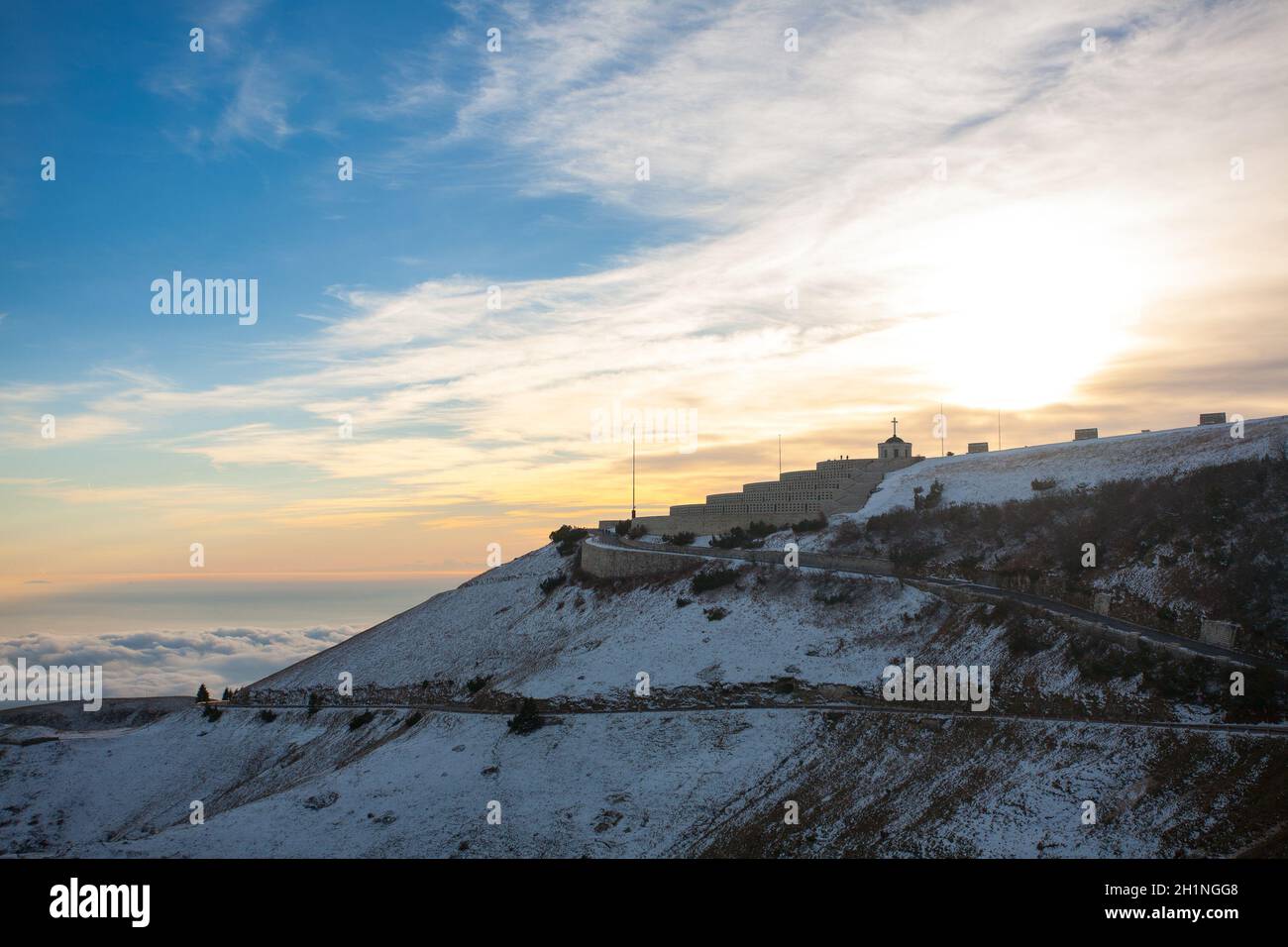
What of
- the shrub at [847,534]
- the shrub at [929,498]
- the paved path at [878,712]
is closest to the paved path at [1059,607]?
the paved path at [878,712]

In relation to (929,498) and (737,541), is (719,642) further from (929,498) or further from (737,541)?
(929,498)

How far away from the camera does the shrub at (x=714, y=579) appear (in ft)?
197

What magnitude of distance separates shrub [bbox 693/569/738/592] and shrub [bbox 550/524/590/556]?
73.7 ft

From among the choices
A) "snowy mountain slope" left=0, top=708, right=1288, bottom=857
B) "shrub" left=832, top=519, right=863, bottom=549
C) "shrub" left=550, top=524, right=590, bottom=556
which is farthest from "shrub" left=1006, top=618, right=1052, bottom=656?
"shrub" left=550, top=524, right=590, bottom=556

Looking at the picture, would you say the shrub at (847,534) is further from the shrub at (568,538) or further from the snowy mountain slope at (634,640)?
the shrub at (568,538)

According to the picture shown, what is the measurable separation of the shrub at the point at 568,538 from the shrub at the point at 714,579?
22.5 m

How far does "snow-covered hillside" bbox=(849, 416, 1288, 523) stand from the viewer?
194 ft

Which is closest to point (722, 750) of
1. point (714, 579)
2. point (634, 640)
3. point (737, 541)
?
point (634, 640)

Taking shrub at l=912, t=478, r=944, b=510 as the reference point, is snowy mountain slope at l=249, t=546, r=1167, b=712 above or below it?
below

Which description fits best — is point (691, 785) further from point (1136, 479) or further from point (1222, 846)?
point (1136, 479)

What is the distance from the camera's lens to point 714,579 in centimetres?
6041

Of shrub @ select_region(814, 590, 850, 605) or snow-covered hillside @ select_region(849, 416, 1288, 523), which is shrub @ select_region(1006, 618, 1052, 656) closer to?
shrub @ select_region(814, 590, 850, 605)

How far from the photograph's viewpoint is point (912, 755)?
37.4 m
